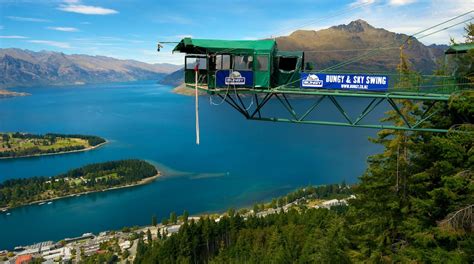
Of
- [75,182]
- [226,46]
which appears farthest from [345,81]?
[75,182]

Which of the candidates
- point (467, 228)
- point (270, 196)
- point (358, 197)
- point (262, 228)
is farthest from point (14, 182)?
point (467, 228)

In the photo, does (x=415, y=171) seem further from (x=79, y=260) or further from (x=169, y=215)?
(x=169, y=215)

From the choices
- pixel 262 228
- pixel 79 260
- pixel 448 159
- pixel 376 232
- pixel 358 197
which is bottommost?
pixel 79 260

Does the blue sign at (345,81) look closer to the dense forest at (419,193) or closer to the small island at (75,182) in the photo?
the dense forest at (419,193)

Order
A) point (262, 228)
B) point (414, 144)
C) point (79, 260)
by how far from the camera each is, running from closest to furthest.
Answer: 1. point (414, 144)
2. point (262, 228)
3. point (79, 260)

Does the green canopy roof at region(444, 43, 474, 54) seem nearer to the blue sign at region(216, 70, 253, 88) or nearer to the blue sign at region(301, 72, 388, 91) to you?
the blue sign at region(301, 72, 388, 91)

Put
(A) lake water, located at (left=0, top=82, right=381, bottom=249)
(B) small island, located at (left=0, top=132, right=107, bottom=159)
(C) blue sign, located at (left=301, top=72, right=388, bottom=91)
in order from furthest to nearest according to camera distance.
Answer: (B) small island, located at (left=0, top=132, right=107, bottom=159)
(A) lake water, located at (left=0, top=82, right=381, bottom=249)
(C) blue sign, located at (left=301, top=72, right=388, bottom=91)

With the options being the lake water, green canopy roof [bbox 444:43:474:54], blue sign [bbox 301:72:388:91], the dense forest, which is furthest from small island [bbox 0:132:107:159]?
green canopy roof [bbox 444:43:474:54]
